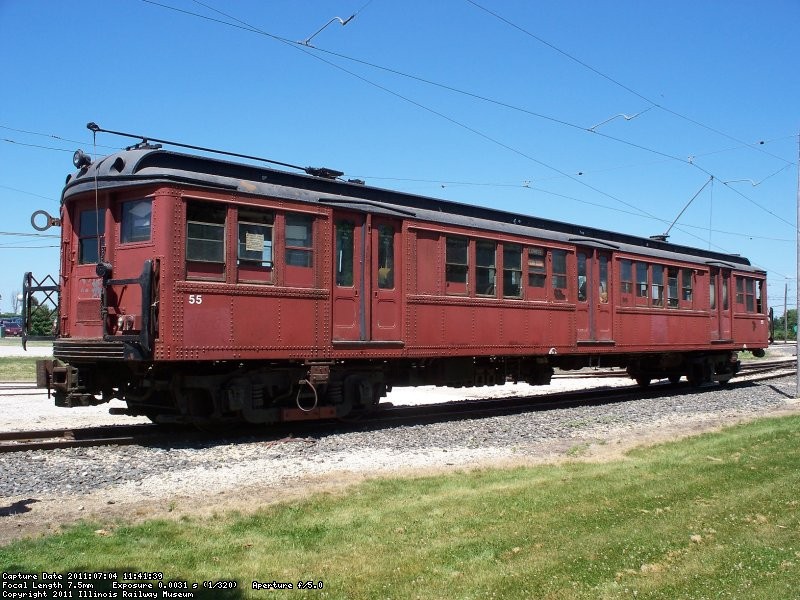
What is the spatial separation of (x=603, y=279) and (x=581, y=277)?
0.92 meters

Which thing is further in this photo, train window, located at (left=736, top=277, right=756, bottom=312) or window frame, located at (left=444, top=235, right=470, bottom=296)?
train window, located at (left=736, top=277, right=756, bottom=312)

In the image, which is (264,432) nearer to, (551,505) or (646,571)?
(551,505)

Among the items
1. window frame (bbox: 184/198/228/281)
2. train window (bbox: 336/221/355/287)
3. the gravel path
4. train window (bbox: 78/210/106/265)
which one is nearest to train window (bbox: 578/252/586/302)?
the gravel path

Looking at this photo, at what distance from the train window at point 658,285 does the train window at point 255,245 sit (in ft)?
36.0

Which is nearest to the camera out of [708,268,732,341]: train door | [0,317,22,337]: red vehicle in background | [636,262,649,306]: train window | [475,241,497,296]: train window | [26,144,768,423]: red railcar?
[26,144,768,423]: red railcar

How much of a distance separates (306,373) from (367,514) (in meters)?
4.81

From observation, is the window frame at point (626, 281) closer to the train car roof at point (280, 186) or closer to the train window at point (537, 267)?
the train car roof at point (280, 186)

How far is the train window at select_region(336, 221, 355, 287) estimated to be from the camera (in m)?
11.3

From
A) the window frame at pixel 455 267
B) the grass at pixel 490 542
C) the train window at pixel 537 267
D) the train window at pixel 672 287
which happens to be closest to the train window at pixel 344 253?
the window frame at pixel 455 267

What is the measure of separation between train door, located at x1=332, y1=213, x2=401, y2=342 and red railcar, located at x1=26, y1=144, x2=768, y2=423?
1.0 inches

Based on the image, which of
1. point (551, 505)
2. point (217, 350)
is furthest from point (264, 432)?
point (551, 505)

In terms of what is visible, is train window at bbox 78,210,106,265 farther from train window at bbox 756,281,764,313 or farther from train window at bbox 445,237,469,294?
train window at bbox 756,281,764,313

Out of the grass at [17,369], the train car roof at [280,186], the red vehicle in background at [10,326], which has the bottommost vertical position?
the grass at [17,369]

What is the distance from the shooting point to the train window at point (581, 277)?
51.7 ft
